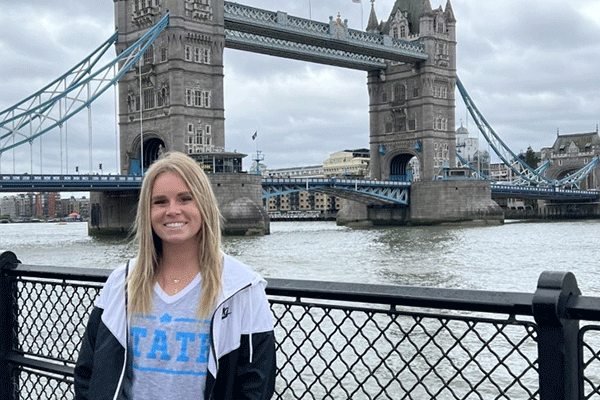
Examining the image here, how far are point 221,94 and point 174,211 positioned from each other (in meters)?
39.1

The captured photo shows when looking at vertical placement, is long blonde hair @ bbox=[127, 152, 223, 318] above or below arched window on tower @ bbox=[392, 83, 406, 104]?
below

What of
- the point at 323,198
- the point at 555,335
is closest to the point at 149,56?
the point at 555,335

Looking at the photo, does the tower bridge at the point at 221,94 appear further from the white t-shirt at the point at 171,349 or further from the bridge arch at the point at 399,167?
the white t-shirt at the point at 171,349

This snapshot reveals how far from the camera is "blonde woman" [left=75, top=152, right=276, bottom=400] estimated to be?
6.47 feet

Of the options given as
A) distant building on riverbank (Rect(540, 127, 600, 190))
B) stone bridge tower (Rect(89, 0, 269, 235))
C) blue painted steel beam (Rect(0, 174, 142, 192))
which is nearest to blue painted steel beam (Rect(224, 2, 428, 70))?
stone bridge tower (Rect(89, 0, 269, 235))

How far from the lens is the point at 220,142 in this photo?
132 feet

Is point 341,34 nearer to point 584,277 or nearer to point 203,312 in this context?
point 584,277

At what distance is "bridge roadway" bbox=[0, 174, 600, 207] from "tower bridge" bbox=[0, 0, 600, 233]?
0.19 metres

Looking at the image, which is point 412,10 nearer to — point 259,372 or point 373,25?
point 373,25

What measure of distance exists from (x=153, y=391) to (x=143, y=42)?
3896 cm

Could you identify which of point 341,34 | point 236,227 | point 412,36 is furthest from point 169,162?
point 412,36

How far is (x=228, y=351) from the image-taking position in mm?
1973

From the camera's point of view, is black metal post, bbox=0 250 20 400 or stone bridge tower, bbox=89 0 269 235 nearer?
black metal post, bbox=0 250 20 400

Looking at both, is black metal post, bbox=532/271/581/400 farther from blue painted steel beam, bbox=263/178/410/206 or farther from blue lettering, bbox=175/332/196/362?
blue painted steel beam, bbox=263/178/410/206
